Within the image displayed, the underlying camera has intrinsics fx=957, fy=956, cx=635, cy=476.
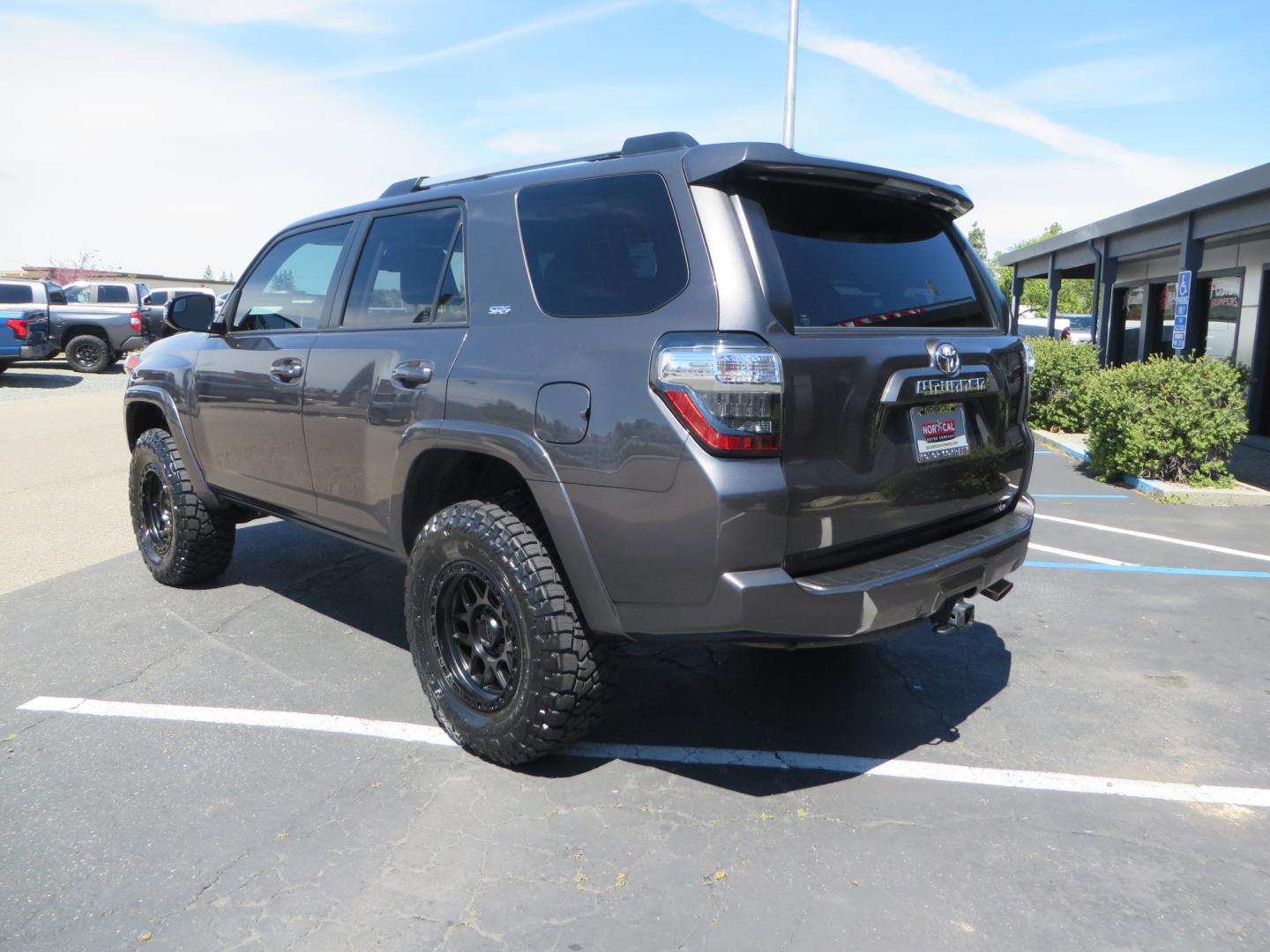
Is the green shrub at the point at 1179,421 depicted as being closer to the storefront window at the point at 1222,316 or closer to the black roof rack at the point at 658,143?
the storefront window at the point at 1222,316

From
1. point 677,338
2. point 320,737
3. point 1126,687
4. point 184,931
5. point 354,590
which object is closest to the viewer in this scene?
point 184,931

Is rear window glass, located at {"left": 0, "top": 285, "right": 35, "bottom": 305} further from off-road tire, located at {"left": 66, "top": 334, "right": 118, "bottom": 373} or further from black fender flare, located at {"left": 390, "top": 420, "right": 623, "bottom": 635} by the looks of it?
black fender flare, located at {"left": 390, "top": 420, "right": 623, "bottom": 635}

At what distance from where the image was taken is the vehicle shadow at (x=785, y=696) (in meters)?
3.56

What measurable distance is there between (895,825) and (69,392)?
18675 millimetres

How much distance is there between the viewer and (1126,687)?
412 cm

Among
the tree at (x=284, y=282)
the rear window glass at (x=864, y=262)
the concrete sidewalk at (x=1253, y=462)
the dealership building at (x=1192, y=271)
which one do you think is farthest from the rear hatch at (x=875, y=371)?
the dealership building at (x=1192, y=271)

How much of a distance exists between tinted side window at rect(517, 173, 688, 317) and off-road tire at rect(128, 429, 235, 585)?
2.86 m

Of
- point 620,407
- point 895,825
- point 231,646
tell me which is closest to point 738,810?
point 895,825

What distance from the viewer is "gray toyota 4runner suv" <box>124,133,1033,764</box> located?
272cm

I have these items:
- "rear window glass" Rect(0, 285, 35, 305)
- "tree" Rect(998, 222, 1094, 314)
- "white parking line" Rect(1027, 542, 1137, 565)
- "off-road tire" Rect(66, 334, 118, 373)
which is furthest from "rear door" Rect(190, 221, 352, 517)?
"tree" Rect(998, 222, 1094, 314)

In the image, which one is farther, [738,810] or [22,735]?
[22,735]

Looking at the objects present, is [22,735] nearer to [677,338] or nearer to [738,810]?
[738,810]

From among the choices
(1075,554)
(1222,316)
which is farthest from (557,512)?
(1222,316)

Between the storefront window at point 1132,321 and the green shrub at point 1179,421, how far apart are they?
1195 cm
